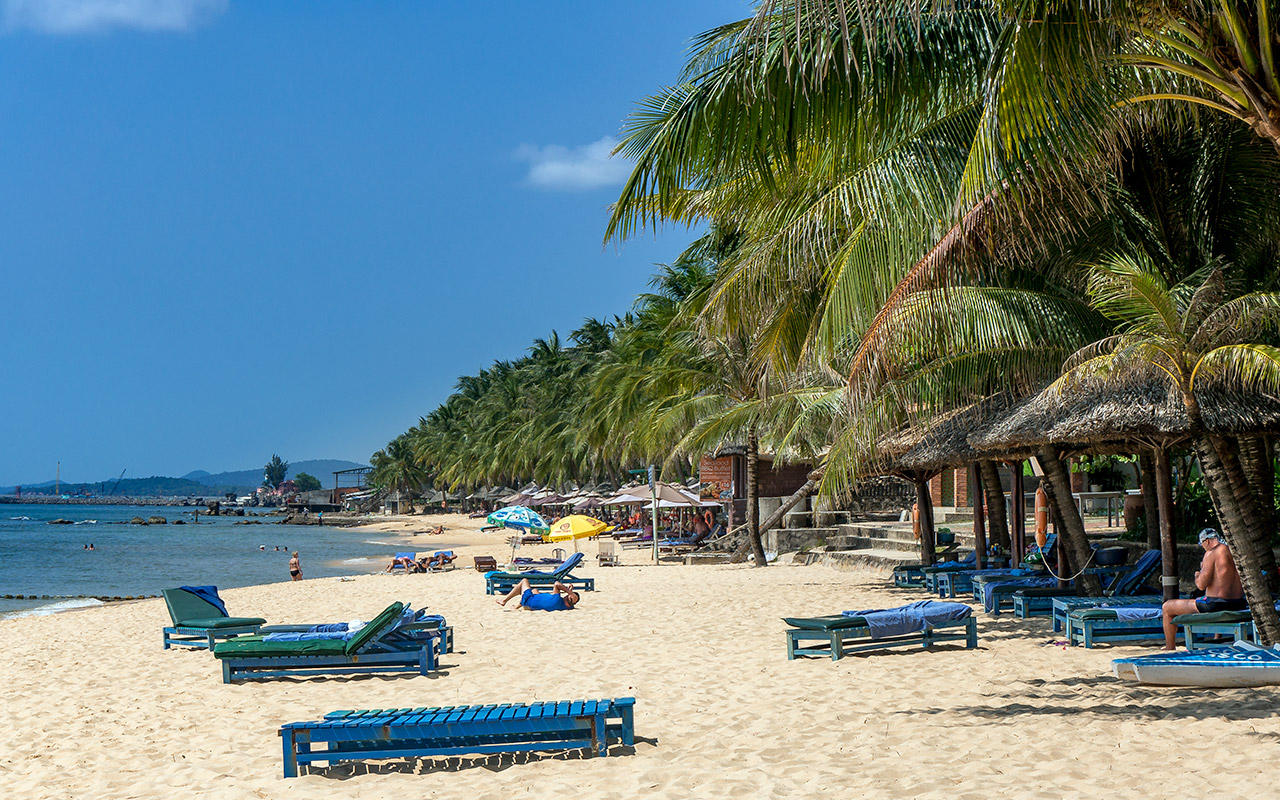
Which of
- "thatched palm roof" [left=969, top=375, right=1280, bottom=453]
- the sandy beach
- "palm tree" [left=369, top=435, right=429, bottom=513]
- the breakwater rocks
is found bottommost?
the breakwater rocks

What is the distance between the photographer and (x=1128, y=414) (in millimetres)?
8344

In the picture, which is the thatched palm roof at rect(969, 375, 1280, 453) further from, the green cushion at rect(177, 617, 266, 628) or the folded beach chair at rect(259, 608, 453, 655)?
the green cushion at rect(177, 617, 266, 628)

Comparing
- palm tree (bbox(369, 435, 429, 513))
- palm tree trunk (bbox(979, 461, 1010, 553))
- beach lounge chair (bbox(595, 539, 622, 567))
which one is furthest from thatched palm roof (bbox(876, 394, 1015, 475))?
palm tree (bbox(369, 435, 429, 513))

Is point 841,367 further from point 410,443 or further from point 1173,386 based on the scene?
point 410,443

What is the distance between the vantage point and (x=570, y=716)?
19.0 feet

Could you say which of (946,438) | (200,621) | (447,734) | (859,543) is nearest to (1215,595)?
Answer: (946,438)

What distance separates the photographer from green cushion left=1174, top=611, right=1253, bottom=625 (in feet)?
26.5

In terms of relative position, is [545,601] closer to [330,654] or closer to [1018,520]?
[330,654]

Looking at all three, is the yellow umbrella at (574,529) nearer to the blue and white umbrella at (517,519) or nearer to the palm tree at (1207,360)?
the blue and white umbrella at (517,519)

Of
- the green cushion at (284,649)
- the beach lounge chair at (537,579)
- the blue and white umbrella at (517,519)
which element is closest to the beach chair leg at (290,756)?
the green cushion at (284,649)

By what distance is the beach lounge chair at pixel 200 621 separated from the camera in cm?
1102

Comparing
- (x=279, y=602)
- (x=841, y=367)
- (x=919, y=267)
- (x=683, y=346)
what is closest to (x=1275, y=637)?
(x=919, y=267)

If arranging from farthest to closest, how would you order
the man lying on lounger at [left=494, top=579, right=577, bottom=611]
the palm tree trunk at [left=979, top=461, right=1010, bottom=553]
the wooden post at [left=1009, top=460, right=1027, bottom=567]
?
the wooden post at [left=1009, top=460, right=1027, bottom=567], the palm tree trunk at [left=979, top=461, right=1010, bottom=553], the man lying on lounger at [left=494, top=579, right=577, bottom=611]

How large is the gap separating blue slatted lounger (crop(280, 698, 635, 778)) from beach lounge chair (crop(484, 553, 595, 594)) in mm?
10116
